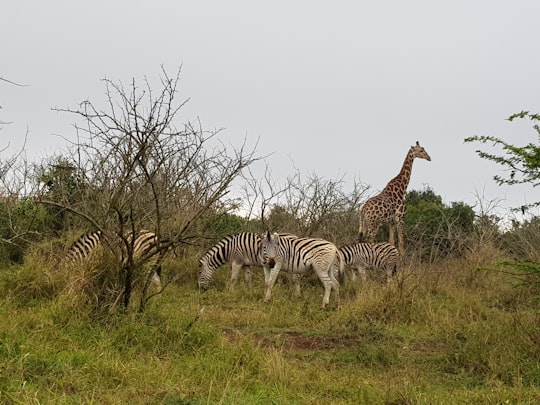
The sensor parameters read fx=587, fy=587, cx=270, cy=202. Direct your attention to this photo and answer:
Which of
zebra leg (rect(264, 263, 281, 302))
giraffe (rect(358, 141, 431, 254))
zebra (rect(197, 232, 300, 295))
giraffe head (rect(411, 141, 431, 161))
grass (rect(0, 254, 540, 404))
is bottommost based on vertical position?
grass (rect(0, 254, 540, 404))

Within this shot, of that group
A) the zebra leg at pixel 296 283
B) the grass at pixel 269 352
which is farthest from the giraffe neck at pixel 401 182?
the grass at pixel 269 352

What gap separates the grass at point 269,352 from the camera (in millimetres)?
4363

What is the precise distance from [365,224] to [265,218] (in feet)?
8.42

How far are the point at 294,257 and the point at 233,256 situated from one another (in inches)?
58.8

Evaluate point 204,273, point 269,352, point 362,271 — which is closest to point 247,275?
point 204,273

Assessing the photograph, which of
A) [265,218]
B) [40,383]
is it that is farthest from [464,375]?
[265,218]

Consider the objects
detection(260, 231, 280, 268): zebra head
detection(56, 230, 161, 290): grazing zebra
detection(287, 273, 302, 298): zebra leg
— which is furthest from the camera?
detection(287, 273, 302, 298): zebra leg

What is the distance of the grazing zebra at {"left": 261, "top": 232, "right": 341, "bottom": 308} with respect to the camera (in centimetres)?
996

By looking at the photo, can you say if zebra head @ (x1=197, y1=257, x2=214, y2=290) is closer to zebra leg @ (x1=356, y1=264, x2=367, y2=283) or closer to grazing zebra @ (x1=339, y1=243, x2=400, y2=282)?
grazing zebra @ (x1=339, y1=243, x2=400, y2=282)

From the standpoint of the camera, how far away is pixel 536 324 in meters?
6.68

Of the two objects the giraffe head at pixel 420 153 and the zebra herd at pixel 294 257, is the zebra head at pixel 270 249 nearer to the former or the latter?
the zebra herd at pixel 294 257

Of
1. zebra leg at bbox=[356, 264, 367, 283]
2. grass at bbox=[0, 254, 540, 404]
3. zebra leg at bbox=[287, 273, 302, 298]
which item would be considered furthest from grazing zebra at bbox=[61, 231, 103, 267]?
zebra leg at bbox=[356, 264, 367, 283]

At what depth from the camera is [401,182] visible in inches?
540

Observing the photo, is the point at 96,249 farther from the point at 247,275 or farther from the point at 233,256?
A: the point at 247,275
